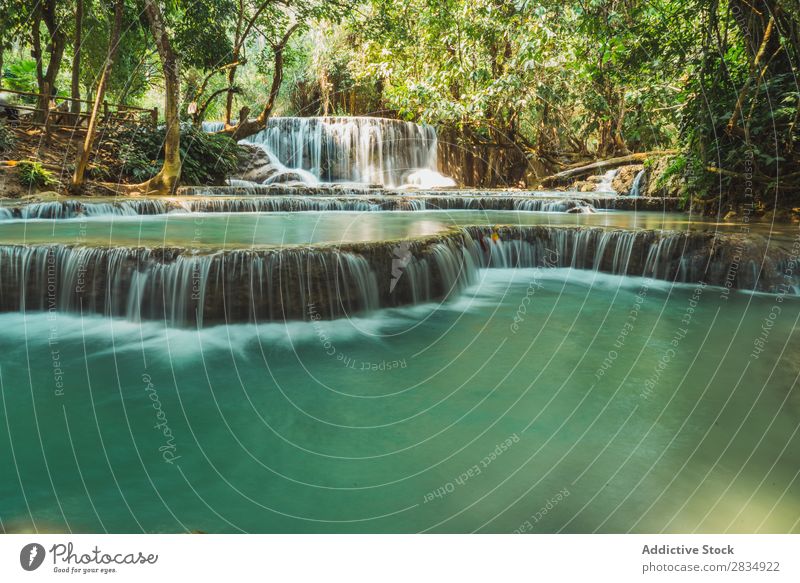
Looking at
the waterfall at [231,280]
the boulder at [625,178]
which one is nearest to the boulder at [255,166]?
the boulder at [625,178]

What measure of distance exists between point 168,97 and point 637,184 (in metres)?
11.0

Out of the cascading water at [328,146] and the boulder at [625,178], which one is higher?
the cascading water at [328,146]

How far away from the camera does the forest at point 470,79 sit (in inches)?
263

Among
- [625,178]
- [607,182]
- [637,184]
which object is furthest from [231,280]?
[607,182]

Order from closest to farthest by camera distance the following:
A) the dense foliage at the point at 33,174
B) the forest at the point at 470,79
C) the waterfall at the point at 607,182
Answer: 1. the forest at the point at 470,79
2. the dense foliage at the point at 33,174
3. the waterfall at the point at 607,182

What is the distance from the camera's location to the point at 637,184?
43.9 feet

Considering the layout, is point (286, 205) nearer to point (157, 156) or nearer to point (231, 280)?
point (231, 280)

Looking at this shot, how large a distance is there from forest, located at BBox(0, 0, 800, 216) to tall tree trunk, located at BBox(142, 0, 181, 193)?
0.04 meters

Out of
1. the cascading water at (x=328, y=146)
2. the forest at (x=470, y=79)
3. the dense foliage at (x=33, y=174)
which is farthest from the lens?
the cascading water at (x=328, y=146)

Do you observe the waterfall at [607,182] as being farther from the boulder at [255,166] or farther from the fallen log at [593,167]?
the boulder at [255,166]

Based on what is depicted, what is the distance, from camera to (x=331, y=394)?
343 cm

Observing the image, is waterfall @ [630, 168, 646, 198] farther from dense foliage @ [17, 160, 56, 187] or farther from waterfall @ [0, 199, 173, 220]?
dense foliage @ [17, 160, 56, 187]

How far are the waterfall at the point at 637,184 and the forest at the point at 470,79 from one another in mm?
688

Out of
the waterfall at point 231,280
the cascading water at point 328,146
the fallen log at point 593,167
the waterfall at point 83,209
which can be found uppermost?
the cascading water at point 328,146
